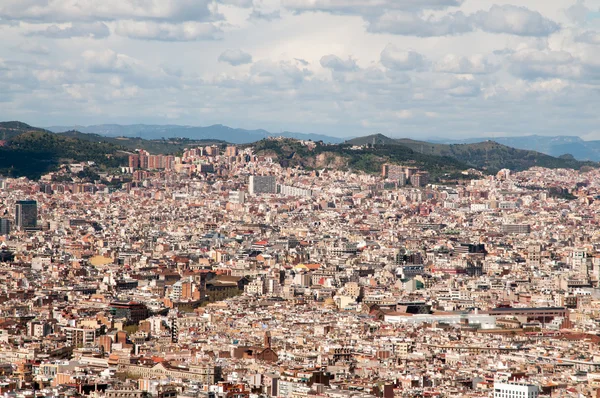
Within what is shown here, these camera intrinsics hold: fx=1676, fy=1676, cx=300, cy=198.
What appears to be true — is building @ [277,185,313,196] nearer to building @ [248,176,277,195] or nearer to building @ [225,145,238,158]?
building @ [248,176,277,195]

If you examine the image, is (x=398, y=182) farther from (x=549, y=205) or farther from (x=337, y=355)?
(x=337, y=355)

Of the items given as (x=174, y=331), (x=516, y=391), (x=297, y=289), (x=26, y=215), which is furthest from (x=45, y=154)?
(x=516, y=391)

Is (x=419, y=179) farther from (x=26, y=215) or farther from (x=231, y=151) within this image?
(x=26, y=215)

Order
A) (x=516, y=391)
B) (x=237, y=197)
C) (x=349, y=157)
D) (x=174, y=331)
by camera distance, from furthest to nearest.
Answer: (x=349, y=157) < (x=237, y=197) < (x=174, y=331) < (x=516, y=391)

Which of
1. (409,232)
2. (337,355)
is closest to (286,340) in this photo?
(337,355)

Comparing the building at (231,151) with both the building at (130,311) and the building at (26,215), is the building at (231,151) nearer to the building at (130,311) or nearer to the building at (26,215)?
the building at (26,215)

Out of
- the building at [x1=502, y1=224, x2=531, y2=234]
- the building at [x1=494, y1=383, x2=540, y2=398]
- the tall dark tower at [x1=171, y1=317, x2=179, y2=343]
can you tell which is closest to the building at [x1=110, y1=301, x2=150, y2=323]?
the tall dark tower at [x1=171, y1=317, x2=179, y2=343]
